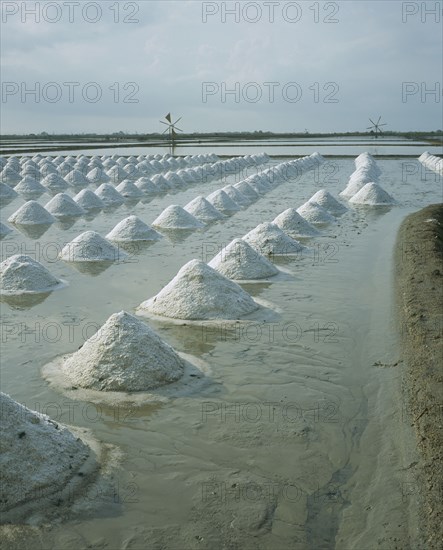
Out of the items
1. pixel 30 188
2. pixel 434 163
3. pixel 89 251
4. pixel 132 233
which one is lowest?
pixel 89 251

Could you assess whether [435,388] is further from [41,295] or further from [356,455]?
[41,295]

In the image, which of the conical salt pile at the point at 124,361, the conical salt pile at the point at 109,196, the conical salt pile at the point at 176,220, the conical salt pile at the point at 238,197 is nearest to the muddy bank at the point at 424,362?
the conical salt pile at the point at 124,361

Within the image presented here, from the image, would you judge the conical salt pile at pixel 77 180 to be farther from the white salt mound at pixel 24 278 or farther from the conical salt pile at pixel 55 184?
the white salt mound at pixel 24 278

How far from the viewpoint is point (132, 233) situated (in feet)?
32.4

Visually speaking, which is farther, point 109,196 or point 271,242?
point 109,196

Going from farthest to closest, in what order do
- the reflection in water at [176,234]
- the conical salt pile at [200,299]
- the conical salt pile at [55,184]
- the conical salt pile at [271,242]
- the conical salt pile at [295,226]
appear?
1. the conical salt pile at [55,184]
2. the conical salt pile at [295,226]
3. the reflection in water at [176,234]
4. the conical salt pile at [271,242]
5. the conical salt pile at [200,299]

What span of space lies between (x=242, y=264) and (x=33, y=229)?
5.34 m

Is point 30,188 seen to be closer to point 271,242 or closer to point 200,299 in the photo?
point 271,242

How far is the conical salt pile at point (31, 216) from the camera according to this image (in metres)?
11.6

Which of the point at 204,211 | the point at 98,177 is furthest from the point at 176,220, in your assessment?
the point at 98,177

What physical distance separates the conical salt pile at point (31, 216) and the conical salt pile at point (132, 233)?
2.20m

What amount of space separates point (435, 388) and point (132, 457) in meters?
2.02

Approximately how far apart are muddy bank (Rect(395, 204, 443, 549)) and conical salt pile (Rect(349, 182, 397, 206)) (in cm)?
509

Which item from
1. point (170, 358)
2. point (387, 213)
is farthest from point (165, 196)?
point (170, 358)
